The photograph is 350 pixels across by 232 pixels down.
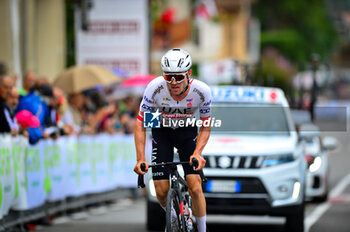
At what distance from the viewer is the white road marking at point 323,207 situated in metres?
14.5

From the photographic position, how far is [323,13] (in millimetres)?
95688

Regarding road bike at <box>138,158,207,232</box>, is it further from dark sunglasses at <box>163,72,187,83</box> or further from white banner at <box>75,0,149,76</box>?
white banner at <box>75,0,149,76</box>

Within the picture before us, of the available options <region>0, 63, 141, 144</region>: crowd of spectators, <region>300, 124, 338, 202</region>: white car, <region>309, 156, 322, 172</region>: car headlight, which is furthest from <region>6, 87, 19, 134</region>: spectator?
<region>309, 156, 322, 172</region>: car headlight

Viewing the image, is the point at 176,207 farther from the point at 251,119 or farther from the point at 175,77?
the point at 251,119

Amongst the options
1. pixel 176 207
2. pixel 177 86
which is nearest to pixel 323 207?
pixel 176 207

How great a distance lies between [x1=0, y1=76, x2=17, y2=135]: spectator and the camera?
12703mm

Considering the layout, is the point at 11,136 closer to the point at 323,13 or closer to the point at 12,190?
the point at 12,190

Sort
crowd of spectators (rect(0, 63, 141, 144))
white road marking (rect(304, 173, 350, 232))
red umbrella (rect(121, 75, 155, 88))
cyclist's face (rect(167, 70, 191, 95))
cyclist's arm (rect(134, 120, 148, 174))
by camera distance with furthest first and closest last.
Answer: red umbrella (rect(121, 75, 155, 88))
white road marking (rect(304, 173, 350, 232))
crowd of spectators (rect(0, 63, 141, 144))
cyclist's arm (rect(134, 120, 148, 174))
cyclist's face (rect(167, 70, 191, 95))

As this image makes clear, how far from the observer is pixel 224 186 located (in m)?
12.6

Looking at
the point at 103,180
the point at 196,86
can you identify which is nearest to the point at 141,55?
the point at 103,180

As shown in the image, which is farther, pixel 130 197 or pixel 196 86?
pixel 130 197

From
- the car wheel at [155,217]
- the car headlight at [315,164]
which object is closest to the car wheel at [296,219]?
the car wheel at [155,217]

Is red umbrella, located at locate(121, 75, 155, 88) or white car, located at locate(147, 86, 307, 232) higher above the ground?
red umbrella, located at locate(121, 75, 155, 88)

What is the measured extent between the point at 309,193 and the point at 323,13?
79.3m
